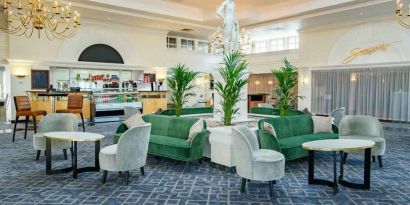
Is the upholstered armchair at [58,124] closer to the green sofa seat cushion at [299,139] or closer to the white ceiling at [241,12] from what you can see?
the green sofa seat cushion at [299,139]

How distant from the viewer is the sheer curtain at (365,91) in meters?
11.9

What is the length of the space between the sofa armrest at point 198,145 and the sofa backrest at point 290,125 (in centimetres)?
102

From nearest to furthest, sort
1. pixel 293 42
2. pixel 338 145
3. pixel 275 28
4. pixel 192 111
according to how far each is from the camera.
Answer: pixel 338 145 < pixel 192 111 < pixel 275 28 < pixel 293 42

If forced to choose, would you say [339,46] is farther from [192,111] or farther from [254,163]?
[254,163]

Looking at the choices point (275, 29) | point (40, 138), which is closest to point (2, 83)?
point (40, 138)

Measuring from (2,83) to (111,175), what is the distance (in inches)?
442

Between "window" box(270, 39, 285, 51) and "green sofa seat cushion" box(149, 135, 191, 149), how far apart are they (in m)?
12.7

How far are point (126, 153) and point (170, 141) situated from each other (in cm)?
120

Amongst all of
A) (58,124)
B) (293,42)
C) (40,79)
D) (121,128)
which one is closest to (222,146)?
(121,128)

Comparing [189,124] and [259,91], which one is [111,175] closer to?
[189,124]

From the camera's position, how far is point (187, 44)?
16.8m

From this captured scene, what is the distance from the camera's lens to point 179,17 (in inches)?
485

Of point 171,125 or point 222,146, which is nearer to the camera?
point 222,146

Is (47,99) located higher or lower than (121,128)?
higher
